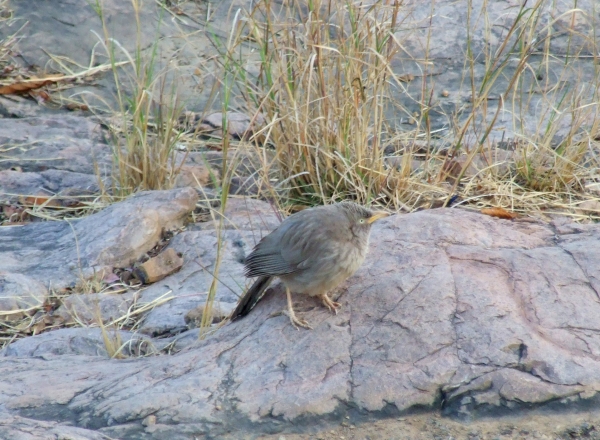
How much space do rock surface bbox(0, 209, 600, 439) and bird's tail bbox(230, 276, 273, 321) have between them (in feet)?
0.22

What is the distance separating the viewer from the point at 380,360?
329cm

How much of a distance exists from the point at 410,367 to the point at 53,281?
2.79 meters

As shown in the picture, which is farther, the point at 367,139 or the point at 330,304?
the point at 367,139

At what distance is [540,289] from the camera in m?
3.60

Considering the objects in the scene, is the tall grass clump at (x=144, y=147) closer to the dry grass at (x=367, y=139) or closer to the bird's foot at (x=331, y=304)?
the dry grass at (x=367, y=139)

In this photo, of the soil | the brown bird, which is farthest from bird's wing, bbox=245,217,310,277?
the soil

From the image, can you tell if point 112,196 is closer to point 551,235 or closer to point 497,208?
point 497,208

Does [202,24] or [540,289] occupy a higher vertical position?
[202,24]

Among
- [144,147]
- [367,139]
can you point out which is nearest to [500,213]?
[367,139]

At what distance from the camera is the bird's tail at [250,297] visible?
3.86 m

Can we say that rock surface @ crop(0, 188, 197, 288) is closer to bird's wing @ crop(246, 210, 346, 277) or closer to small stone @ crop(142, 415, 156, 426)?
bird's wing @ crop(246, 210, 346, 277)

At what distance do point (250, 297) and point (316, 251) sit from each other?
514mm

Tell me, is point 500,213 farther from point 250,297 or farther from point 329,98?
point 250,297

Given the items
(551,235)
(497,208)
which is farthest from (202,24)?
(551,235)
